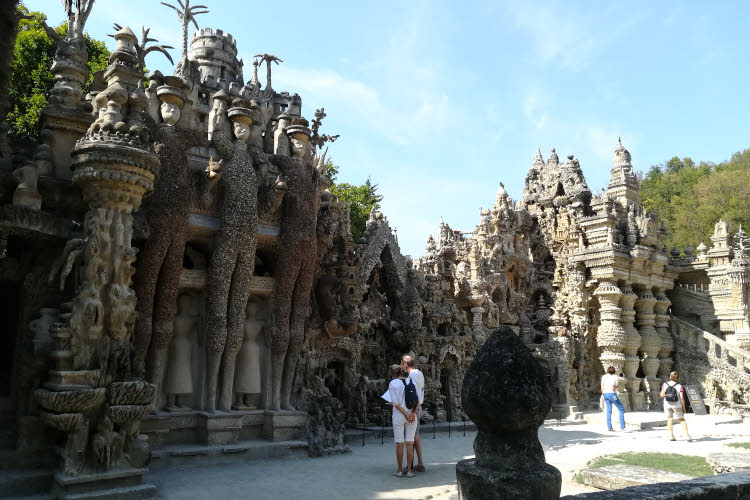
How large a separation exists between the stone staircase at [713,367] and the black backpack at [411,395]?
1499cm

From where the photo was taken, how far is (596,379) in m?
20.5

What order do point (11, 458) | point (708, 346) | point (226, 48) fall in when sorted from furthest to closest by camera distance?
point (708, 346), point (226, 48), point (11, 458)

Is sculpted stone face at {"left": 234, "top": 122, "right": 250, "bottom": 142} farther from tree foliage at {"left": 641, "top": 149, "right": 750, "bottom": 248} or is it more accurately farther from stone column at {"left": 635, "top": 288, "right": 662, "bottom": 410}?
tree foliage at {"left": 641, "top": 149, "right": 750, "bottom": 248}

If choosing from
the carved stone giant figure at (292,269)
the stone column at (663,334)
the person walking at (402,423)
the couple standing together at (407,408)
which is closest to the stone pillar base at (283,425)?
the carved stone giant figure at (292,269)

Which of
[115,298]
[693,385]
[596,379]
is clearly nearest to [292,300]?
[115,298]

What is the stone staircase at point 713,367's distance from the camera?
61.1 feet

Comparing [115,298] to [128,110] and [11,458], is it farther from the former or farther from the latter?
[128,110]

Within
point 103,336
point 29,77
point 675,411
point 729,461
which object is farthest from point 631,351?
point 29,77

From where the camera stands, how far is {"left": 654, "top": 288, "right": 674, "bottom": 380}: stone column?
21.0 meters

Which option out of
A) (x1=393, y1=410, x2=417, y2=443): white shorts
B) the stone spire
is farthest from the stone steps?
the stone spire

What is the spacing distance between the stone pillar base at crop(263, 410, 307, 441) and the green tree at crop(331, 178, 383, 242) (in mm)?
19659

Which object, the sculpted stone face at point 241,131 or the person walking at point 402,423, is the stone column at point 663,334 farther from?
the sculpted stone face at point 241,131

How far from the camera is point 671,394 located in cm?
1180

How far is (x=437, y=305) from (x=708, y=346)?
38.9ft
